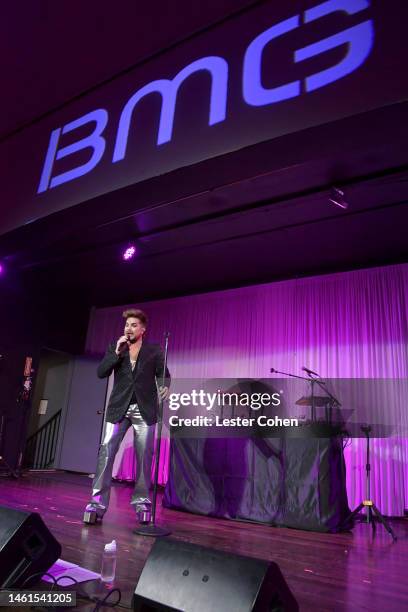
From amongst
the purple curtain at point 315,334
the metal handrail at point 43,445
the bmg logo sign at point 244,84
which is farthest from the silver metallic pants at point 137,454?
the metal handrail at point 43,445

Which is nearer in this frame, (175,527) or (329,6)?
(329,6)

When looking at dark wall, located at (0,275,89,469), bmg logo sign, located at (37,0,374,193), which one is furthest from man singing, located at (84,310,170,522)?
dark wall, located at (0,275,89,469)

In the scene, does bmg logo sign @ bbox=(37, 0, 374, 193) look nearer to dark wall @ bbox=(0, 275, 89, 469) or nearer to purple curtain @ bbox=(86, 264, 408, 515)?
purple curtain @ bbox=(86, 264, 408, 515)

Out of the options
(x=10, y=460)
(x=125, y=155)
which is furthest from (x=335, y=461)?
(x=10, y=460)

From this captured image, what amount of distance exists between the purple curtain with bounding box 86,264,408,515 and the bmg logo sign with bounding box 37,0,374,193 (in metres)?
4.51

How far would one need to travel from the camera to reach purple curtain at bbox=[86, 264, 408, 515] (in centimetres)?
542

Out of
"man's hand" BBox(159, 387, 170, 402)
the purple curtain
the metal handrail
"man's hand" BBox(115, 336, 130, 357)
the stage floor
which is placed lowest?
the stage floor

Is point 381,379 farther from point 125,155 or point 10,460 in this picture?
point 10,460

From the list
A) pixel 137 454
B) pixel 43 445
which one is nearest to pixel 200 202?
pixel 137 454

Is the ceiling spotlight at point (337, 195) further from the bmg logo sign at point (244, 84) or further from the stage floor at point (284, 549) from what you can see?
the stage floor at point (284, 549)

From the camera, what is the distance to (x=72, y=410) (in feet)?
26.3

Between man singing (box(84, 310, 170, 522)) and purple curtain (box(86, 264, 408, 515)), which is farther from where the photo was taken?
purple curtain (box(86, 264, 408, 515))

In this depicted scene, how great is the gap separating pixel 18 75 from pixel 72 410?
6.27 m

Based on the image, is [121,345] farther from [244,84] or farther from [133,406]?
[244,84]
